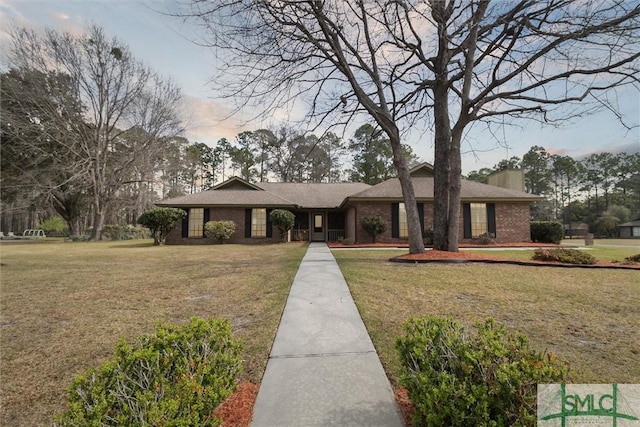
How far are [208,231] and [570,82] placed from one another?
18.5 metres

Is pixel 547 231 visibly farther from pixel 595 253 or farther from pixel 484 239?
pixel 595 253

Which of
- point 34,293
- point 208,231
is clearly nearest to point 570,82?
point 34,293

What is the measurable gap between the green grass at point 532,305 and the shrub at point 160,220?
1426 centimetres

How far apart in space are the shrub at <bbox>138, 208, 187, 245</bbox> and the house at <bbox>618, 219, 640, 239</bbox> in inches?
1838

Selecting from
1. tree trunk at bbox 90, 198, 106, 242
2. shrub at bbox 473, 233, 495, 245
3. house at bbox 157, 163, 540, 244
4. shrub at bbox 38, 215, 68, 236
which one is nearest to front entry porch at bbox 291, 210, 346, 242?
house at bbox 157, 163, 540, 244

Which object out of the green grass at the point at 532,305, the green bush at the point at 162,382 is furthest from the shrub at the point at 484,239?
the green bush at the point at 162,382

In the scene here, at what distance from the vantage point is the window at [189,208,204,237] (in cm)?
1981

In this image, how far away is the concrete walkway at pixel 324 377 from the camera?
7.14ft

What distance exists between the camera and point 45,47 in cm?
2259

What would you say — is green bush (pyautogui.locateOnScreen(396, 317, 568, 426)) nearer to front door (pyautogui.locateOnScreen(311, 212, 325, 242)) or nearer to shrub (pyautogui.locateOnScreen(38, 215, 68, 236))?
front door (pyautogui.locateOnScreen(311, 212, 325, 242))

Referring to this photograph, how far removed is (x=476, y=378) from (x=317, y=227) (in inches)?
833

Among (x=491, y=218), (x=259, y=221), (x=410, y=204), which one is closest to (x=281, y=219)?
(x=259, y=221)

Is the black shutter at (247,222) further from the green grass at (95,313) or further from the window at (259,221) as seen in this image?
the green grass at (95,313)

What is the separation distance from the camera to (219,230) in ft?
61.9
